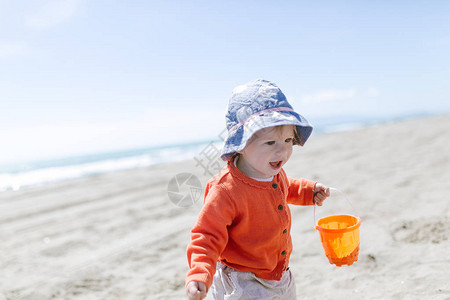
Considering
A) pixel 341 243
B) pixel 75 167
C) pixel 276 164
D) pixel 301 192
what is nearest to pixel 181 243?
pixel 301 192

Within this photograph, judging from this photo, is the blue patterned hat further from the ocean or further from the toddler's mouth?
the ocean

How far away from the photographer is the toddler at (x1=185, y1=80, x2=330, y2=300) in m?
1.79

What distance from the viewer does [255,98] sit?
6.18 ft

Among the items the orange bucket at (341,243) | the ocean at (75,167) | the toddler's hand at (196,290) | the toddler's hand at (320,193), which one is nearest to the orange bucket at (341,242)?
the orange bucket at (341,243)

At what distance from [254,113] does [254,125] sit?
97 mm

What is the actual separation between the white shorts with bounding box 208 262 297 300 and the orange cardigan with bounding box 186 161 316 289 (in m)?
0.03

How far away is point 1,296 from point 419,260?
329 centimetres

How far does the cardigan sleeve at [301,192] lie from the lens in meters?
2.26

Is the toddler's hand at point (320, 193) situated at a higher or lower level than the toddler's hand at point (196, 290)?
higher

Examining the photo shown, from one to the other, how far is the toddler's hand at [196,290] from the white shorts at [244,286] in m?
0.36

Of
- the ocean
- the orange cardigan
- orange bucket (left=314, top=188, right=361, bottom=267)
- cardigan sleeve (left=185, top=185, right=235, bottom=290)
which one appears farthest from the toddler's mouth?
the ocean

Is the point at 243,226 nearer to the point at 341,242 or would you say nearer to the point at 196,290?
the point at 196,290

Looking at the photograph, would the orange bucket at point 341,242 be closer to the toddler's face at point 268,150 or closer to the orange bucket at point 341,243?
the orange bucket at point 341,243

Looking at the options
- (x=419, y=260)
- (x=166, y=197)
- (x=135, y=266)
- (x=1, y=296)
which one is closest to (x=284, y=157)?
(x=419, y=260)
